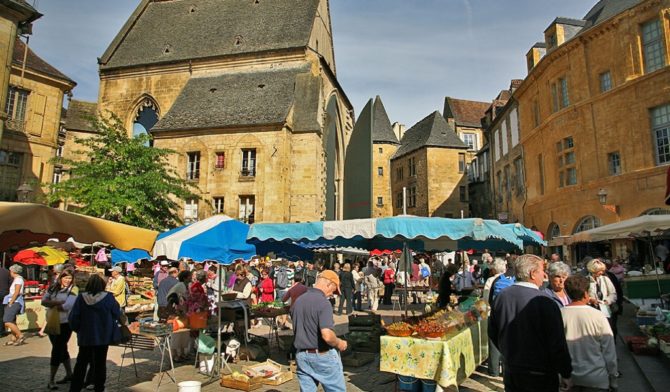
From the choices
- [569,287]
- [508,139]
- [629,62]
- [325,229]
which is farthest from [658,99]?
[569,287]

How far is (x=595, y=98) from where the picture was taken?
58.6ft

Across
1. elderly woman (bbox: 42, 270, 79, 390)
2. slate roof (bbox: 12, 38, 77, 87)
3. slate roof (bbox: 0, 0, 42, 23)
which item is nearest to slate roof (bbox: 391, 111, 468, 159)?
slate roof (bbox: 12, 38, 77, 87)

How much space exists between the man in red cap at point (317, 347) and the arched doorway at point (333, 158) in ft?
72.9

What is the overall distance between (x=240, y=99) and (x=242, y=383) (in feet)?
71.9

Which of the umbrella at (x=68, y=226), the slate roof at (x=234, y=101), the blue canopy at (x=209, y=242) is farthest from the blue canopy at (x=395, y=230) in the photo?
the slate roof at (x=234, y=101)

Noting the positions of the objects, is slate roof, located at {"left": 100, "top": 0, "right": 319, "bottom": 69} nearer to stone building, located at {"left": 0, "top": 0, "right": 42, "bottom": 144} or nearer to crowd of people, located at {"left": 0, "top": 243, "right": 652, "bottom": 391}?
stone building, located at {"left": 0, "top": 0, "right": 42, "bottom": 144}

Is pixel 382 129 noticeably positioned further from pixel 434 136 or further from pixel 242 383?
pixel 242 383

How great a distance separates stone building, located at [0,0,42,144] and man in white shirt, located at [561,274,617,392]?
656 inches

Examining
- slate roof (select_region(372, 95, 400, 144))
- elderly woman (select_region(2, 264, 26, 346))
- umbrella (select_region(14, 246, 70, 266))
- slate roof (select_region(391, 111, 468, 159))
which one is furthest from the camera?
slate roof (select_region(372, 95, 400, 144))

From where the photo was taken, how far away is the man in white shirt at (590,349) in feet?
11.4

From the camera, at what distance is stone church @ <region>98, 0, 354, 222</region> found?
2342 cm

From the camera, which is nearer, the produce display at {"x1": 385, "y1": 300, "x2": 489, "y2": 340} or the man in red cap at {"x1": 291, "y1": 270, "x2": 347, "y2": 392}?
the man in red cap at {"x1": 291, "y1": 270, "x2": 347, "y2": 392}

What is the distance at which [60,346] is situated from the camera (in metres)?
5.93

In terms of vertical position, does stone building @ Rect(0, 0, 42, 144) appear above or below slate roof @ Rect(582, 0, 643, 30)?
below
